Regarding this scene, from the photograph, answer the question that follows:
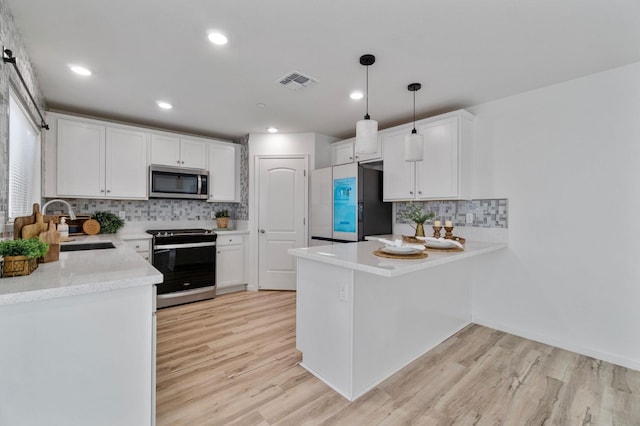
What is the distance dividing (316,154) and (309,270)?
2416mm

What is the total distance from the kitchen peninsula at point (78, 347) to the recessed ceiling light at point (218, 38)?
1551mm

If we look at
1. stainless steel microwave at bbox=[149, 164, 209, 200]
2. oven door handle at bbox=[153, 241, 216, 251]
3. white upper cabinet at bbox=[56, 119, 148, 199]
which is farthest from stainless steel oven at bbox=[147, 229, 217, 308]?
white upper cabinet at bbox=[56, 119, 148, 199]

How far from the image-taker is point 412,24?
70.4 inches

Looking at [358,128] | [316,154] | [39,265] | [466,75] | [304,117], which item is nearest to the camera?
[39,265]

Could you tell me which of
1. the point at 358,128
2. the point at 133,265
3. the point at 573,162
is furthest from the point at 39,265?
the point at 573,162

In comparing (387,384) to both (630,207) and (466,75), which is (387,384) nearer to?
(630,207)

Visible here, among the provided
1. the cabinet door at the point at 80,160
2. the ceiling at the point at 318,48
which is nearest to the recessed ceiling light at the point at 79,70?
the ceiling at the point at 318,48

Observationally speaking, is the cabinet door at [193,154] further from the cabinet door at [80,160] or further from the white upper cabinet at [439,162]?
the white upper cabinet at [439,162]

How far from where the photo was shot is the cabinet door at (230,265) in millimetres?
4004

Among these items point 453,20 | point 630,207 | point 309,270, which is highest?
point 453,20

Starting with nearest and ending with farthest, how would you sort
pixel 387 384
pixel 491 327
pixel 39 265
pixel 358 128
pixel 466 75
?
pixel 39 265
pixel 387 384
pixel 358 128
pixel 466 75
pixel 491 327

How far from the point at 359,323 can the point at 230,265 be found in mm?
2710

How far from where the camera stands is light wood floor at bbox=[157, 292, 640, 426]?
169 cm

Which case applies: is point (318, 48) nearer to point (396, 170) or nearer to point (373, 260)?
point (373, 260)
